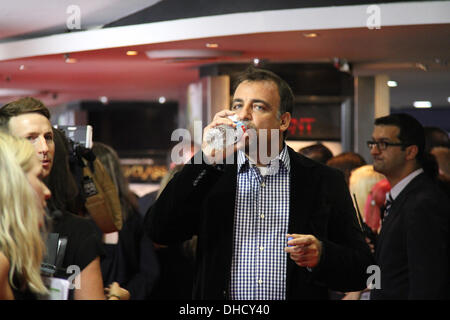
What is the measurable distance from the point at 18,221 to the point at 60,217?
0.58m

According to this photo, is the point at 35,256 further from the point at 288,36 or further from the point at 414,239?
the point at 288,36

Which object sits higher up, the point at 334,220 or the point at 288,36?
the point at 288,36

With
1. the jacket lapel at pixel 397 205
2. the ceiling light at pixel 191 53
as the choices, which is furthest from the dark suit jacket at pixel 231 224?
the ceiling light at pixel 191 53

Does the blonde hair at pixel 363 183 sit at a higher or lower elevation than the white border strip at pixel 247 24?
lower

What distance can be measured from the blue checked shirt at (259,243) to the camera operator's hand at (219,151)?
6.8 inches

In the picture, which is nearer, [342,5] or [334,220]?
[334,220]

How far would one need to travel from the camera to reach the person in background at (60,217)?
76.9 inches

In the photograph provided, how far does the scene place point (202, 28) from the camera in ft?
17.6

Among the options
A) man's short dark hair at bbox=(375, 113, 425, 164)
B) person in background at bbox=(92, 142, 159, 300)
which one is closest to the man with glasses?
man's short dark hair at bbox=(375, 113, 425, 164)

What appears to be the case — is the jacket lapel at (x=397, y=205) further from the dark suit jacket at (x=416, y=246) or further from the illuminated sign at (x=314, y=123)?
the illuminated sign at (x=314, y=123)

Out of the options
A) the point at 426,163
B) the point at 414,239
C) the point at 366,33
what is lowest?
the point at 414,239

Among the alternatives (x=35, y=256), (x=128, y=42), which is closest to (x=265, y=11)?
(x=128, y=42)

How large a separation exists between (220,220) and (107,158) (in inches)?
59.8

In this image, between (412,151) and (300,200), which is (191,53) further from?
(300,200)
